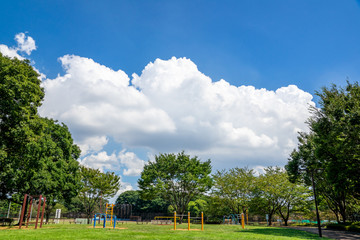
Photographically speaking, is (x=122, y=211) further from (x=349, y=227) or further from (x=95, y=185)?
(x=349, y=227)

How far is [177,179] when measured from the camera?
43.4m

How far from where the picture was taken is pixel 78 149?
3572 centimetres

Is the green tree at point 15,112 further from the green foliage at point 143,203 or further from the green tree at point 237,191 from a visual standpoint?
the green foliage at point 143,203

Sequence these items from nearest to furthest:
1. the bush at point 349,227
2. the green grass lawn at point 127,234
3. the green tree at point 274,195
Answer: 1. the green grass lawn at point 127,234
2. the bush at point 349,227
3. the green tree at point 274,195

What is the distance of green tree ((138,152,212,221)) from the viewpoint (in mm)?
42562

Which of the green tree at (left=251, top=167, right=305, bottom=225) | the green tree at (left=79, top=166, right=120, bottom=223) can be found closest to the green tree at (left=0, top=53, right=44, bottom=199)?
the green tree at (left=79, top=166, right=120, bottom=223)

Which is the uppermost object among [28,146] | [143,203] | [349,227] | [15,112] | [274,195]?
[15,112]

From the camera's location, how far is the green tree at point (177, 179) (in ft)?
140

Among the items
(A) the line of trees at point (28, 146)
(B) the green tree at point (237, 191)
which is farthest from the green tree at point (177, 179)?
(A) the line of trees at point (28, 146)

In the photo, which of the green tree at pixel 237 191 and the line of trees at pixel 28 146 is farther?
the green tree at pixel 237 191

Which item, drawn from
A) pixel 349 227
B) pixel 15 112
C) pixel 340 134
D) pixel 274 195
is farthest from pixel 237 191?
pixel 15 112

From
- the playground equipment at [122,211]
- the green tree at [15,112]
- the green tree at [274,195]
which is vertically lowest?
the playground equipment at [122,211]

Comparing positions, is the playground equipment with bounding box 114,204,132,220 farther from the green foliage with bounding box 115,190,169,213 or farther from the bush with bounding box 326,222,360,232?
the bush with bounding box 326,222,360,232

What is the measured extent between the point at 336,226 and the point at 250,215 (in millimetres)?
19942
